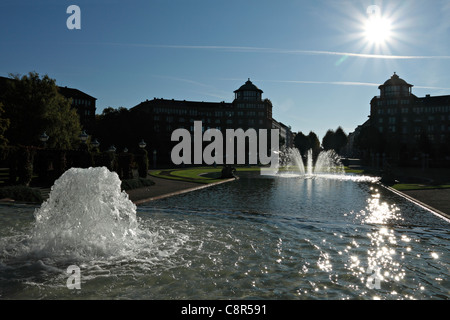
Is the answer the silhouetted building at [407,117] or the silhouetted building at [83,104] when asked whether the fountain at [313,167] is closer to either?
the silhouetted building at [407,117]

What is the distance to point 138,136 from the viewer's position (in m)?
78.6

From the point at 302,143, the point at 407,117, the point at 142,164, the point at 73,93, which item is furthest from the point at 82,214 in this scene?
the point at 302,143

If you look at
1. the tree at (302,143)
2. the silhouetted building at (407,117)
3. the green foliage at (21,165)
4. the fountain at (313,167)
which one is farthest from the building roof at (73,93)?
the silhouetted building at (407,117)

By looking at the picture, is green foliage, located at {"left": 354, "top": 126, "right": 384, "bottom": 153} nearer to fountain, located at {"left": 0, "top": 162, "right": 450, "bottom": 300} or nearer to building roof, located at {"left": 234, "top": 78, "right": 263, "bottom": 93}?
building roof, located at {"left": 234, "top": 78, "right": 263, "bottom": 93}

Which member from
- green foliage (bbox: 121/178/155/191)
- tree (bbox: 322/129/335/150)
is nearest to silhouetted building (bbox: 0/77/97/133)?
green foliage (bbox: 121/178/155/191)

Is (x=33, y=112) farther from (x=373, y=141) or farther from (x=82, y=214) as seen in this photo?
(x=373, y=141)

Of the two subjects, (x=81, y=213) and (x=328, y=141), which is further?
(x=328, y=141)

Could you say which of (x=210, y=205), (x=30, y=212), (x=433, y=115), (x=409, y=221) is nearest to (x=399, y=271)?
(x=409, y=221)

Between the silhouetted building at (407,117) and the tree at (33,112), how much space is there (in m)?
86.3

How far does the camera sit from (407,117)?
10231cm

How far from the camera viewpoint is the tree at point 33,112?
4222 centimetres

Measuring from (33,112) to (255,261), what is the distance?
4359 cm

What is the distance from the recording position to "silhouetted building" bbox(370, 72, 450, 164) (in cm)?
9881
